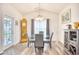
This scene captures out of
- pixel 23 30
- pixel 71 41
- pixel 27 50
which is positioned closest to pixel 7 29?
pixel 23 30

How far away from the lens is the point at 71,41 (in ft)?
10.2

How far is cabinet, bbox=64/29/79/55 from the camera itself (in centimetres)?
299

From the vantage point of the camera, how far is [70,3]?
3.07 metres

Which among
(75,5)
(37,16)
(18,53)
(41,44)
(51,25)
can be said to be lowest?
(18,53)

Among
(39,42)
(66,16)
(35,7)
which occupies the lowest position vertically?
(39,42)

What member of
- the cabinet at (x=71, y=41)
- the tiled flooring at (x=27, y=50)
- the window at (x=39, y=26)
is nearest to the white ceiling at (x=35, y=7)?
the window at (x=39, y=26)

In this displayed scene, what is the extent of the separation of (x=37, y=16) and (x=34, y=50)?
0.81 metres

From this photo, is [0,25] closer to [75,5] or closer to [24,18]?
[24,18]

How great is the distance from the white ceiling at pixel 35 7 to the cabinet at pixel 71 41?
585mm

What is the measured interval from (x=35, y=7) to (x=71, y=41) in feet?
3.80

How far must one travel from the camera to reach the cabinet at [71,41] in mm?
2991

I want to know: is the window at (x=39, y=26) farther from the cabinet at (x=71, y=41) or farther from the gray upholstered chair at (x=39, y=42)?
the cabinet at (x=71, y=41)

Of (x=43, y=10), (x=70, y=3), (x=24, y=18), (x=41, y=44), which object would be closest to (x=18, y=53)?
(x=41, y=44)

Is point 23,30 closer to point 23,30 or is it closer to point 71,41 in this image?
point 23,30
